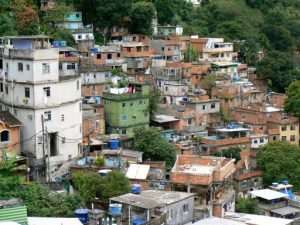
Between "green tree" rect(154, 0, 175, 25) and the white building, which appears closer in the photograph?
the white building

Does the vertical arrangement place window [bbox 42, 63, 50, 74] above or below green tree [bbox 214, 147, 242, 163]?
above

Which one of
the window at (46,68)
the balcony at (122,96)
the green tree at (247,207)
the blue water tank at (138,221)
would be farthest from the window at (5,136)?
the green tree at (247,207)

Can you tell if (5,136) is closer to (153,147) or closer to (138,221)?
(153,147)

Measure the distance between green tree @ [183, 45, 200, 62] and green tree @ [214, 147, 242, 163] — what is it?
50.5 feet

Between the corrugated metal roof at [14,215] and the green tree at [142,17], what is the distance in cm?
3390

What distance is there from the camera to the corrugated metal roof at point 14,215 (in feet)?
56.4

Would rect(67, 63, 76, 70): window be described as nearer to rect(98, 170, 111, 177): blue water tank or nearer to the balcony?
the balcony

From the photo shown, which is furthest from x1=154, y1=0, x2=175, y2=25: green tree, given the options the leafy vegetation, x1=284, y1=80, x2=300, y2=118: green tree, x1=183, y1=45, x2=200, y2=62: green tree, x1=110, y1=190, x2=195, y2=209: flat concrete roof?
x1=110, y1=190, x2=195, y2=209: flat concrete roof

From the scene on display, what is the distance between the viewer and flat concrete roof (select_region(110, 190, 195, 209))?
20.2 meters

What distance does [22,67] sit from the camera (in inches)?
1102

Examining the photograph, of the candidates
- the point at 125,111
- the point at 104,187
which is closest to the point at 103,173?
the point at 104,187

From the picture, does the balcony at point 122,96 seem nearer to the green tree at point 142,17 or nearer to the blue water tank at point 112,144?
the blue water tank at point 112,144

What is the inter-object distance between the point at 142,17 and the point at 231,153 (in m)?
18.3

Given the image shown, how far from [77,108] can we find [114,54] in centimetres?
1394
